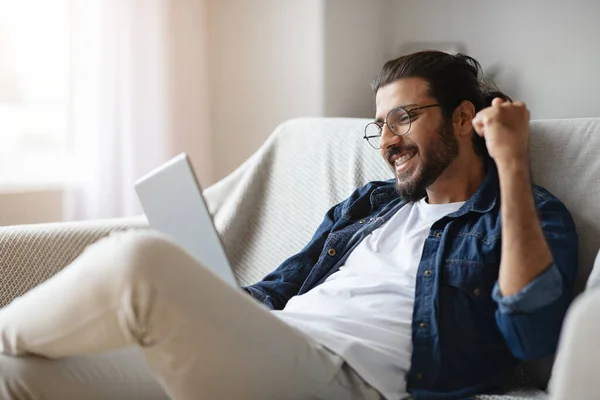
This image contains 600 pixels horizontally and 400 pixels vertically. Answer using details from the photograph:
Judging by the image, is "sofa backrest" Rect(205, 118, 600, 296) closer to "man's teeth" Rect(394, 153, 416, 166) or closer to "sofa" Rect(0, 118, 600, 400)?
"sofa" Rect(0, 118, 600, 400)

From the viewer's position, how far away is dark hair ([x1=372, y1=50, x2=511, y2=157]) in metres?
1.58

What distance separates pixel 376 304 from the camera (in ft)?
4.63

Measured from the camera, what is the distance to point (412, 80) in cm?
158

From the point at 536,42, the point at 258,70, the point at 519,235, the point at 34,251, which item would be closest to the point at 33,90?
the point at 258,70

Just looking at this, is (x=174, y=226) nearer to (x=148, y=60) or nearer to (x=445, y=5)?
(x=445, y=5)

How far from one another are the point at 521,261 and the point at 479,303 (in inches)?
6.6

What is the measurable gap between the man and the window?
3.78 feet

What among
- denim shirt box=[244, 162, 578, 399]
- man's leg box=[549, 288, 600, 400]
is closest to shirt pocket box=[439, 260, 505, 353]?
denim shirt box=[244, 162, 578, 399]

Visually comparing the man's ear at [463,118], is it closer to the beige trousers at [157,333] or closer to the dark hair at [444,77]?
the dark hair at [444,77]

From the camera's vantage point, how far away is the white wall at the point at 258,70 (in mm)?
2594

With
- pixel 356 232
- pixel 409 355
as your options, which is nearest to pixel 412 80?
pixel 356 232

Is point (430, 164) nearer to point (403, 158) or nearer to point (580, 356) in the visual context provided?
point (403, 158)

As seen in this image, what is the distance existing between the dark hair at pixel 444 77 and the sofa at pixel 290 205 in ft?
0.45

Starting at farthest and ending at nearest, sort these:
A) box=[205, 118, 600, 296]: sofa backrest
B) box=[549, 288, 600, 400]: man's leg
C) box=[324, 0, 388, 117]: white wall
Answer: box=[324, 0, 388, 117]: white wall < box=[205, 118, 600, 296]: sofa backrest < box=[549, 288, 600, 400]: man's leg
